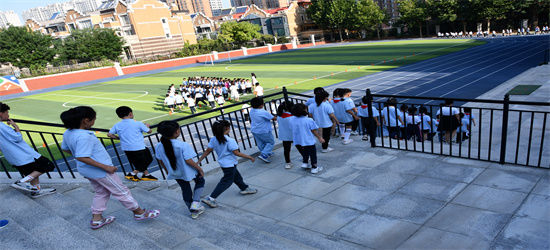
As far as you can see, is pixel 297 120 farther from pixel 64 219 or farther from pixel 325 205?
pixel 64 219

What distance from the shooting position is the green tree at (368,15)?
67312 mm

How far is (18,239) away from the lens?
163 inches

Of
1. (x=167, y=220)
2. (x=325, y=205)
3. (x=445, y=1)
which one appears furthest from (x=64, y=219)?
(x=445, y=1)

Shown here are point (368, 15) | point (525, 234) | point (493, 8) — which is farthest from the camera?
point (368, 15)

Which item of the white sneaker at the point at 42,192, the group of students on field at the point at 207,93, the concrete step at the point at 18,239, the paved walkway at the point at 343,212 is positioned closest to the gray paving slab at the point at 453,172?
the paved walkway at the point at 343,212

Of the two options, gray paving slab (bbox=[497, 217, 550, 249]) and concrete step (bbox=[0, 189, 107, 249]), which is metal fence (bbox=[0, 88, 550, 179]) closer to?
concrete step (bbox=[0, 189, 107, 249])

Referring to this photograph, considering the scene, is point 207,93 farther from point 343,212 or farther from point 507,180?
point 507,180

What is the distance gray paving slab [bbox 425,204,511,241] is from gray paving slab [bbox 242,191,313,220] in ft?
6.15

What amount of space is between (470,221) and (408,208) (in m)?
0.78

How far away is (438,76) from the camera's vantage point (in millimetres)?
24219

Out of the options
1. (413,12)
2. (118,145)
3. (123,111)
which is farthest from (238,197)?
(413,12)

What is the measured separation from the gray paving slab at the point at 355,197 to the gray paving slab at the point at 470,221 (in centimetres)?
90

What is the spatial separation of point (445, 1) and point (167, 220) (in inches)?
2509

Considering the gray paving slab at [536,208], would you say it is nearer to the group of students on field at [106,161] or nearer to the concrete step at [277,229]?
the concrete step at [277,229]
